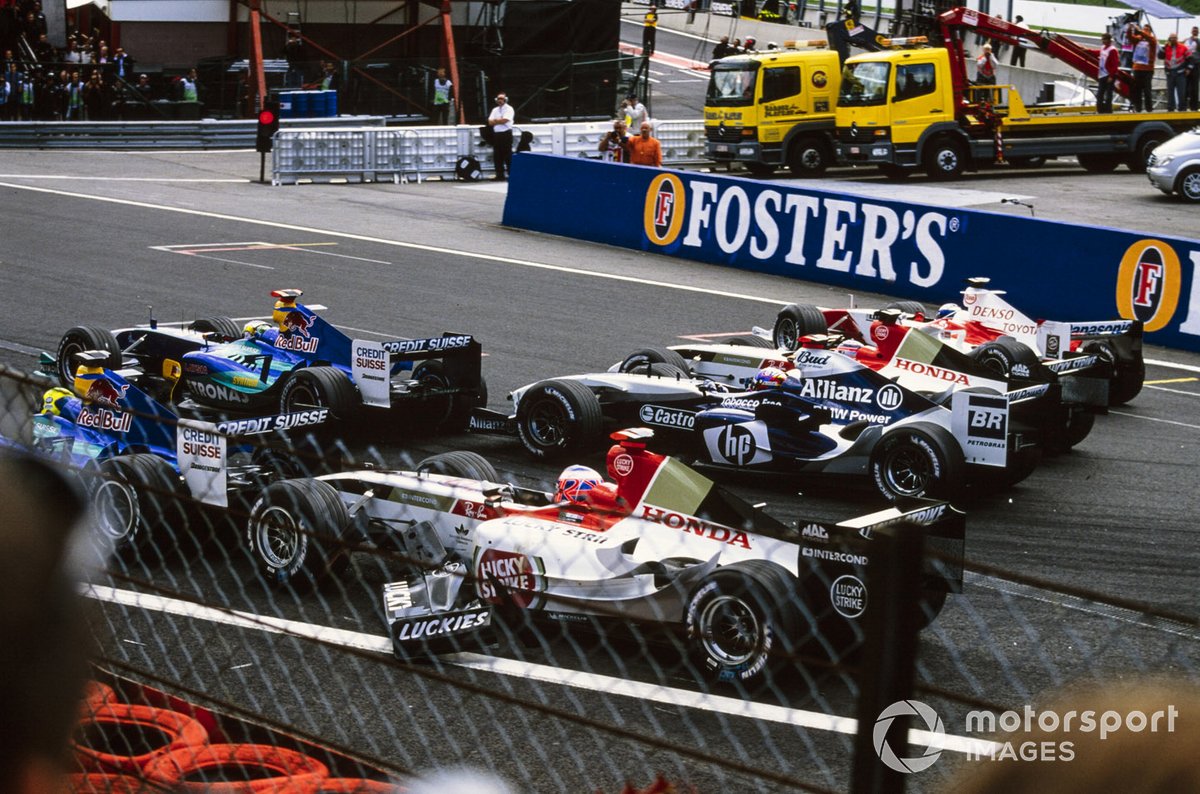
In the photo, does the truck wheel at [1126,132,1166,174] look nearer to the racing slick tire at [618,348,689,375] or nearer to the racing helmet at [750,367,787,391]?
the racing slick tire at [618,348,689,375]

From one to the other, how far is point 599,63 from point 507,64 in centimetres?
254

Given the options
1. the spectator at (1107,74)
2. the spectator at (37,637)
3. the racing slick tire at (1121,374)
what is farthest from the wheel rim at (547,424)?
the spectator at (1107,74)

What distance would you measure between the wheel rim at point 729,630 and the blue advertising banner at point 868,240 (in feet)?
35.5

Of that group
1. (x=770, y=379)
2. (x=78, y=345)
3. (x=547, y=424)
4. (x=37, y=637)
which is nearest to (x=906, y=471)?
(x=770, y=379)

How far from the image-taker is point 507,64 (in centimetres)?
3725

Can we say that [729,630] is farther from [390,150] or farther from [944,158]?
[944,158]

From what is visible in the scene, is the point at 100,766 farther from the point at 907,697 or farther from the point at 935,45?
the point at 935,45

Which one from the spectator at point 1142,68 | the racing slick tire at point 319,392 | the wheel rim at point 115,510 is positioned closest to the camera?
the wheel rim at point 115,510

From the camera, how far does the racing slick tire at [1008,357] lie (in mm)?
11312

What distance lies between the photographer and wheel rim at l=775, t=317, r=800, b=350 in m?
13.1

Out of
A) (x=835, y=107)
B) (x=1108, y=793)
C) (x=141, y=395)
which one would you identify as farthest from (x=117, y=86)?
(x=1108, y=793)

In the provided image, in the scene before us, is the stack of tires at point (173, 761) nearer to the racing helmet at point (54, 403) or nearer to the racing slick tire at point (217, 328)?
the racing helmet at point (54, 403)

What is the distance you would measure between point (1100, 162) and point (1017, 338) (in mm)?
20418

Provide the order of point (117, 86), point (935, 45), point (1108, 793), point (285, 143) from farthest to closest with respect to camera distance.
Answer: point (117, 86)
point (935, 45)
point (285, 143)
point (1108, 793)
